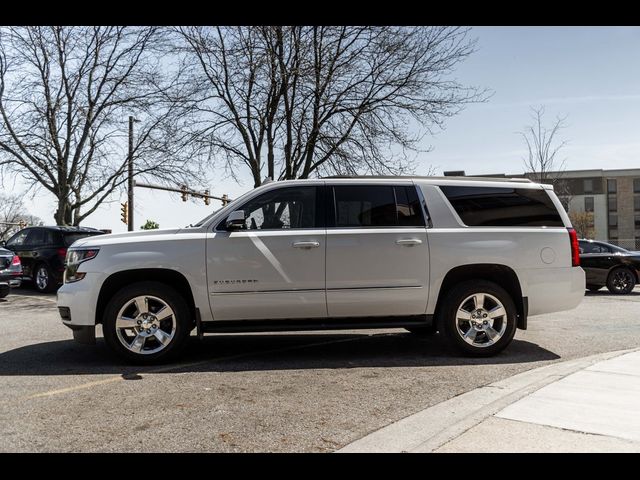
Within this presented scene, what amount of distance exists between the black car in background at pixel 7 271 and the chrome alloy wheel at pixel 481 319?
35.2 ft

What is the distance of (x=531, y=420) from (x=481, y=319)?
231 centimetres

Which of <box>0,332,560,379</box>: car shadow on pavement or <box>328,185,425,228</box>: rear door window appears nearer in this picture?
<box>0,332,560,379</box>: car shadow on pavement

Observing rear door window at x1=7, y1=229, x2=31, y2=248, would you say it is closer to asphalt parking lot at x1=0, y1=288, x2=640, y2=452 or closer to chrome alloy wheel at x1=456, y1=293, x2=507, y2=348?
asphalt parking lot at x1=0, y1=288, x2=640, y2=452

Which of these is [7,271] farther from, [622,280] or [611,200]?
[611,200]

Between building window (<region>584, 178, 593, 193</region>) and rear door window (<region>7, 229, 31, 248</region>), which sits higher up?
building window (<region>584, 178, 593, 193</region>)

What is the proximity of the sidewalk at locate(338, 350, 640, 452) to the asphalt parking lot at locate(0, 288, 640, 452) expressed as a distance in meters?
0.20

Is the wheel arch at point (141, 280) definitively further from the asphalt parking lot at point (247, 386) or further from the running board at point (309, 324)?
the asphalt parking lot at point (247, 386)

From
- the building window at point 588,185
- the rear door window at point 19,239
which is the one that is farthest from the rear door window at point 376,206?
the building window at point 588,185

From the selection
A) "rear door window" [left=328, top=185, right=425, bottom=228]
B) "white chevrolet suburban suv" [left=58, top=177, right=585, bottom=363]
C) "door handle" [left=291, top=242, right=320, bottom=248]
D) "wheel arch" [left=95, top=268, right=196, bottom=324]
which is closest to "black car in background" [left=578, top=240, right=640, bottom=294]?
"white chevrolet suburban suv" [left=58, top=177, right=585, bottom=363]

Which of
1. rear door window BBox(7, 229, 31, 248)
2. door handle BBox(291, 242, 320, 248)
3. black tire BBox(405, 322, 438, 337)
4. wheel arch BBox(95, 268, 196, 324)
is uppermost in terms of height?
rear door window BBox(7, 229, 31, 248)

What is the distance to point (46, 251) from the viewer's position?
14438mm

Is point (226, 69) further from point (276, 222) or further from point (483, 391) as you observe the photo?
point (483, 391)

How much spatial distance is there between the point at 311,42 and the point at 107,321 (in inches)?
456

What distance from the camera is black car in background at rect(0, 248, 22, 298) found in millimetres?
12625
